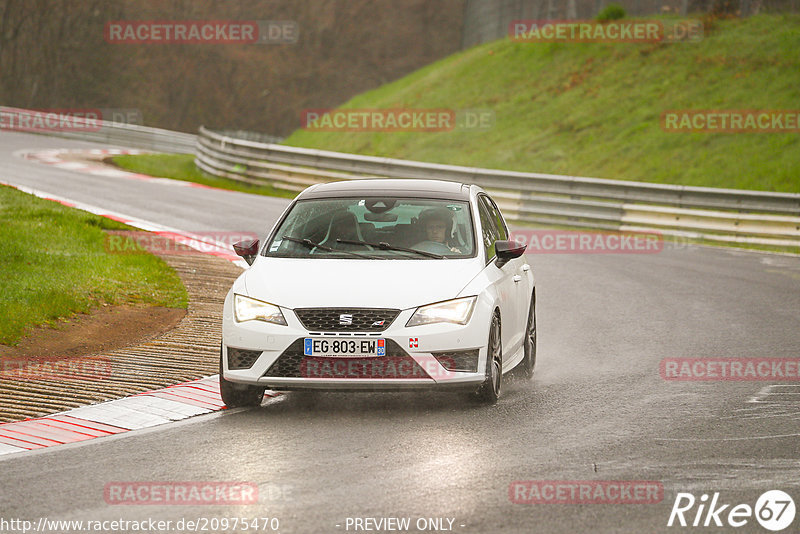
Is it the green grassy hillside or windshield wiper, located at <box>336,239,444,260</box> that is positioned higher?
the green grassy hillside

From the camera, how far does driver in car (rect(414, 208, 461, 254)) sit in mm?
8867

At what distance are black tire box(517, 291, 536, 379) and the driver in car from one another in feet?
4.52

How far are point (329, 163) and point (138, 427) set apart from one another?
782 inches

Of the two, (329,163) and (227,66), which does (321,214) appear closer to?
(329,163)

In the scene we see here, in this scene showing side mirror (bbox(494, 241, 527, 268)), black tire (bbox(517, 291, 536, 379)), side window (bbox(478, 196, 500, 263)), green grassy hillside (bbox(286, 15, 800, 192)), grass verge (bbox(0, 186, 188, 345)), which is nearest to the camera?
side mirror (bbox(494, 241, 527, 268))

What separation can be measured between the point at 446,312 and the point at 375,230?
1.24 meters

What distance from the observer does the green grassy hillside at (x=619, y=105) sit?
28139 mm

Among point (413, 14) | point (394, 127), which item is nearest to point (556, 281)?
point (394, 127)

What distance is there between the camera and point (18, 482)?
6223 mm

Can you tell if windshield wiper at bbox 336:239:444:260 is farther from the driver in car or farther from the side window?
the side window

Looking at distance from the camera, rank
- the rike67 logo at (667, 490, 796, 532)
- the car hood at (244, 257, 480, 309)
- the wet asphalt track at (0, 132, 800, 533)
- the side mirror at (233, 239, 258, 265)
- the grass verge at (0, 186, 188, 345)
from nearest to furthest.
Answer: the rike67 logo at (667, 490, 796, 532)
the wet asphalt track at (0, 132, 800, 533)
the car hood at (244, 257, 480, 309)
the side mirror at (233, 239, 258, 265)
the grass verge at (0, 186, 188, 345)

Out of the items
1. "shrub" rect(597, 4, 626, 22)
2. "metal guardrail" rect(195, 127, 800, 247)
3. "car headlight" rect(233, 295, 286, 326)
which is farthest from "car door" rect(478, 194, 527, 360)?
"shrub" rect(597, 4, 626, 22)

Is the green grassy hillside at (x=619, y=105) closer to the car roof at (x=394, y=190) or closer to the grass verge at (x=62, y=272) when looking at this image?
the grass verge at (x=62, y=272)

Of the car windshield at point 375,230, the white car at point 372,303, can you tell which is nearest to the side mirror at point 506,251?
the white car at point 372,303
